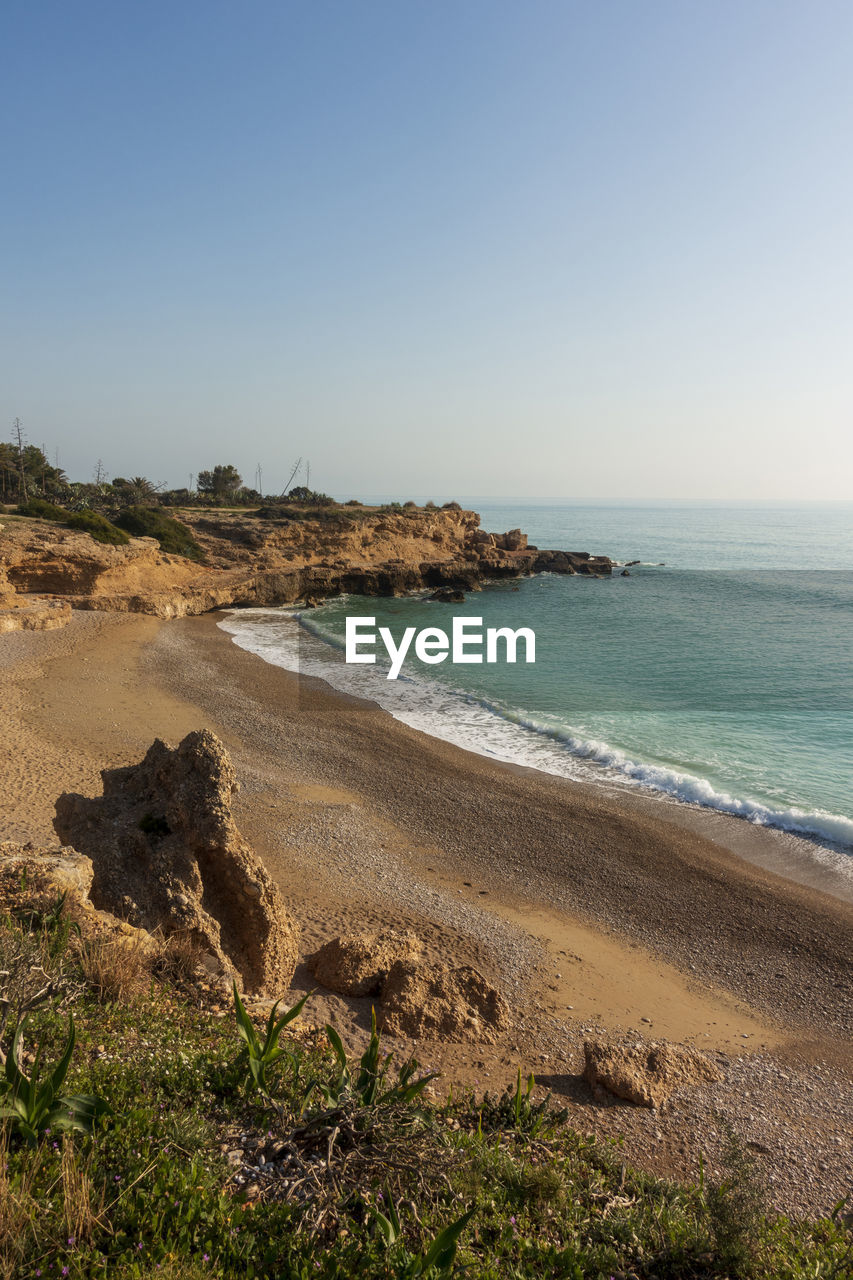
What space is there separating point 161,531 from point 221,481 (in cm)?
2938

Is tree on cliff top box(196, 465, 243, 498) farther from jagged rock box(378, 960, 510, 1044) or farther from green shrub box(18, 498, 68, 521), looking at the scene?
jagged rock box(378, 960, 510, 1044)

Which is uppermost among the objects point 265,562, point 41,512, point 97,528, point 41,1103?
point 41,512

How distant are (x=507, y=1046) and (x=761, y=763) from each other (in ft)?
39.2

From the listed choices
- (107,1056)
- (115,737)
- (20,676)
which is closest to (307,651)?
(20,676)

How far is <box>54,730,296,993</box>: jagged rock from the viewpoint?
6270mm

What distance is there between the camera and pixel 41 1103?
3162 millimetres

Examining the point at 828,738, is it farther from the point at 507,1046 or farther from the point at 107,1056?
the point at 107,1056

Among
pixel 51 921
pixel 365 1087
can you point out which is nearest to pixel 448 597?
pixel 51 921

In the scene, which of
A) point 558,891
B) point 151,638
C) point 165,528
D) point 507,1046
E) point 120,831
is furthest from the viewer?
point 165,528

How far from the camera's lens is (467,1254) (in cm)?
316

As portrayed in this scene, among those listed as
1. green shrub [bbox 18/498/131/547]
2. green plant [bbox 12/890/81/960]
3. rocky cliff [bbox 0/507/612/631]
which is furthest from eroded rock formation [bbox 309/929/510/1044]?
green shrub [bbox 18/498/131/547]

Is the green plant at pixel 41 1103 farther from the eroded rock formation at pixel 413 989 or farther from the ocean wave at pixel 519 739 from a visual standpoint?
the ocean wave at pixel 519 739

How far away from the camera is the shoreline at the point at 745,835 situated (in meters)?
11.4

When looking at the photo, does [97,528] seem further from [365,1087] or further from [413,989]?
[365,1087]
